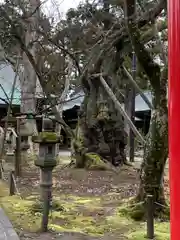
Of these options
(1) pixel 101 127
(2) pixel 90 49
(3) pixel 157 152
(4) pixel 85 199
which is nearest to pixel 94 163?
(1) pixel 101 127

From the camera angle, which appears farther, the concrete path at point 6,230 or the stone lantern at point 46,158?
the stone lantern at point 46,158

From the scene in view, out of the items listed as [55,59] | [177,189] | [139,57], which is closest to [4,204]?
[139,57]

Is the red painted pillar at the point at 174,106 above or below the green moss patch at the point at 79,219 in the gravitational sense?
above

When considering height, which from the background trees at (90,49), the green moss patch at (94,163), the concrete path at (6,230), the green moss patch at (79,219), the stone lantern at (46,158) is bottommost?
the green moss patch at (79,219)

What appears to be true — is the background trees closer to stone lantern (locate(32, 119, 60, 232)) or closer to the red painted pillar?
stone lantern (locate(32, 119, 60, 232))

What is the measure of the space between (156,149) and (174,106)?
179 inches

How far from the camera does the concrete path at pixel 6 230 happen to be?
16.3 ft

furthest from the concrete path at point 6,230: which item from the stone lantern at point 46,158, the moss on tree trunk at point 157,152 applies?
the moss on tree trunk at point 157,152

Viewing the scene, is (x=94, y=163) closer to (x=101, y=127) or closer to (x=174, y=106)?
(x=101, y=127)

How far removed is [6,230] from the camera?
529 centimetres

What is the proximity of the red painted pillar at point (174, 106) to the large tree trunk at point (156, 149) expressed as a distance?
4.43 meters

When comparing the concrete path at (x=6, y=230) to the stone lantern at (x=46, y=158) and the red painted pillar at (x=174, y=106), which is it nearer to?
the stone lantern at (x=46, y=158)

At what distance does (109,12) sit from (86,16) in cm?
78

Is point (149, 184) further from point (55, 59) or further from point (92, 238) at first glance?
point (55, 59)
